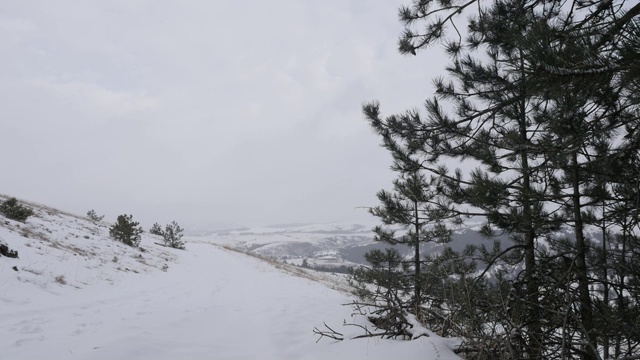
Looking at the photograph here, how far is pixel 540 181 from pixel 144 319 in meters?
5.64

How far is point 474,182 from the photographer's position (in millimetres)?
3332

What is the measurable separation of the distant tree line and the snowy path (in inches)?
32.1

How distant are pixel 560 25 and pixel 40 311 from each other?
6.72 m

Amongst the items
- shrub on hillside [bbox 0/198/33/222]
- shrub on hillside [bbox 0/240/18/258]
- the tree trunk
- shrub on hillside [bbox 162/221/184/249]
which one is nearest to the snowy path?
the tree trunk

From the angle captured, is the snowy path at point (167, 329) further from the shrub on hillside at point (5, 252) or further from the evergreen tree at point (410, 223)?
the evergreen tree at point (410, 223)

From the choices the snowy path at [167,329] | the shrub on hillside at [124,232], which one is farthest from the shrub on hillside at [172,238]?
the snowy path at [167,329]

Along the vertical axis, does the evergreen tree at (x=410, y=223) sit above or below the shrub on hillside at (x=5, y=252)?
above

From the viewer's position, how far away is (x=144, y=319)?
16.2 ft

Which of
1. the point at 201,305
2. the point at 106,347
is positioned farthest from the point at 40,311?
the point at 201,305

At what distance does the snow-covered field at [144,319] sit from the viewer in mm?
3293

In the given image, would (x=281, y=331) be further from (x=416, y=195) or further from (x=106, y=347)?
(x=416, y=195)

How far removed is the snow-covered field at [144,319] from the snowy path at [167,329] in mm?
11

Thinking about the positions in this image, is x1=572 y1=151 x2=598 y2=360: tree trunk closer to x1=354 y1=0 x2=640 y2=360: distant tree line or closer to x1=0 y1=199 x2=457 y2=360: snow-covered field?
x1=354 y1=0 x2=640 y2=360: distant tree line

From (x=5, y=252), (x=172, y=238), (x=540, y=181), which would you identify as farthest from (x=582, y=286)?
(x=172, y=238)
